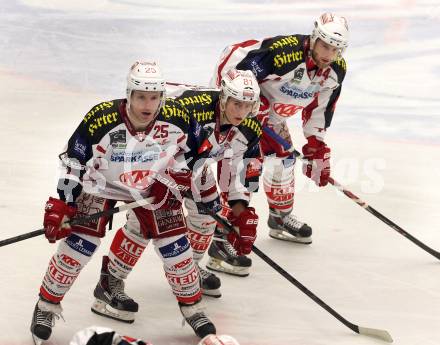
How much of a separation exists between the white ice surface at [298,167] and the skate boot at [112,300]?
4 cm

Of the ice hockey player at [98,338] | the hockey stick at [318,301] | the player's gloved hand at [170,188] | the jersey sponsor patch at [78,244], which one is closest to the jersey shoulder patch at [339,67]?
the hockey stick at [318,301]

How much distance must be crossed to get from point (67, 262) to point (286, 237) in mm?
1868

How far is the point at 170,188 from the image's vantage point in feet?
15.3

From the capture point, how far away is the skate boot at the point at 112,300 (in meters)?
4.88

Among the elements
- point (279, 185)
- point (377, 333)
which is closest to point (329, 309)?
point (377, 333)

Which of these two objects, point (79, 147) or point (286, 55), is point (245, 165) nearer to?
point (286, 55)

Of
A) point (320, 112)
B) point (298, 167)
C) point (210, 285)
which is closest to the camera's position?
point (210, 285)

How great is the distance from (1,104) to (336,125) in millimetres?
2359

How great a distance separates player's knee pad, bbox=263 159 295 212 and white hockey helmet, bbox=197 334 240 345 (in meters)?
1.63

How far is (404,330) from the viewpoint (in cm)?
497

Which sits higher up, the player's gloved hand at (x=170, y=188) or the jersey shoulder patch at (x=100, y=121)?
the jersey shoulder patch at (x=100, y=121)

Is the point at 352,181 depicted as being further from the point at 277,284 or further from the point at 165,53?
the point at 165,53

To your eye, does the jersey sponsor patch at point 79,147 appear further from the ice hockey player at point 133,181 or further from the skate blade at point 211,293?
the skate blade at point 211,293

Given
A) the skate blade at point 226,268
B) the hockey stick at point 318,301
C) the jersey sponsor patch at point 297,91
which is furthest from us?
the jersey sponsor patch at point 297,91
